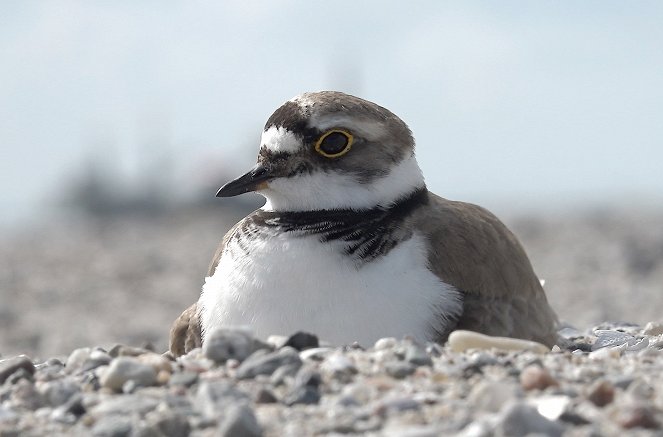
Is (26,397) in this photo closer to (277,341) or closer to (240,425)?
(277,341)

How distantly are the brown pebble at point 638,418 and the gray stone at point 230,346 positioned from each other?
1421 millimetres

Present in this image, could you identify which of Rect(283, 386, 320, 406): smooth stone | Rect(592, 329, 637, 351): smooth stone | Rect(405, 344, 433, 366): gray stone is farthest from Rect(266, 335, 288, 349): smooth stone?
Rect(592, 329, 637, 351): smooth stone

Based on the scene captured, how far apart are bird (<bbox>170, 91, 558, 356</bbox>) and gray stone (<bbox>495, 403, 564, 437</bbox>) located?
1.51 meters

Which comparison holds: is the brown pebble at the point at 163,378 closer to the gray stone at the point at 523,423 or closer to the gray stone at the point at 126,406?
the gray stone at the point at 126,406

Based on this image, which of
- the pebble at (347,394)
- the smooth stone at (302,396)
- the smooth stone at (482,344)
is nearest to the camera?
the pebble at (347,394)

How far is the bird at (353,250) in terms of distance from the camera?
471cm

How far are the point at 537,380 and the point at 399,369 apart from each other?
483 millimetres

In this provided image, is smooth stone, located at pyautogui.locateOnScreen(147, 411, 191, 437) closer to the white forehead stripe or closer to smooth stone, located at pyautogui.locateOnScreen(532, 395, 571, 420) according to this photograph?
smooth stone, located at pyautogui.locateOnScreen(532, 395, 571, 420)

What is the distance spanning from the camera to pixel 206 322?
203 inches

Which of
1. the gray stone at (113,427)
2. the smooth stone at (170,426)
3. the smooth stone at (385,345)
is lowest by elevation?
the smooth stone at (385,345)

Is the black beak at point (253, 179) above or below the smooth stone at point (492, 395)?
above

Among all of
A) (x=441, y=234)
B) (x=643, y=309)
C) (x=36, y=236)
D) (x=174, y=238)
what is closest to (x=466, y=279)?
(x=441, y=234)

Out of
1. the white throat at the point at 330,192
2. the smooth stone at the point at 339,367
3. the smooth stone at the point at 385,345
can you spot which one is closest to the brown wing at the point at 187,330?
the white throat at the point at 330,192

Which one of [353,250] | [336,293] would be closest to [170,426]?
[336,293]
